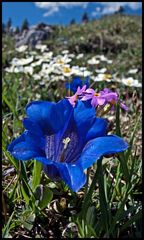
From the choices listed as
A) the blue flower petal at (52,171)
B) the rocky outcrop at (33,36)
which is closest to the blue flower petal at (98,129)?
the blue flower petal at (52,171)

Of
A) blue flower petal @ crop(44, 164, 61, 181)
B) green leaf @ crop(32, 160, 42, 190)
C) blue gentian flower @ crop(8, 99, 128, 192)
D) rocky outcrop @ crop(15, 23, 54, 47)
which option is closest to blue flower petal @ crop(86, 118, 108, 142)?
blue gentian flower @ crop(8, 99, 128, 192)

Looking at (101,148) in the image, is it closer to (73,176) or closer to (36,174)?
(73,176)

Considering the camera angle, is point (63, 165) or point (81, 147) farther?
point (81, 147)

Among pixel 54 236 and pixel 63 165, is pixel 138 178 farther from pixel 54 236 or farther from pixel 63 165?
pixel 63 165

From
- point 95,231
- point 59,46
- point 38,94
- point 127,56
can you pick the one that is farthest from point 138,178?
point 59,46

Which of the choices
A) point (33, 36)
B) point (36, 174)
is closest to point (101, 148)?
point (36, 174)

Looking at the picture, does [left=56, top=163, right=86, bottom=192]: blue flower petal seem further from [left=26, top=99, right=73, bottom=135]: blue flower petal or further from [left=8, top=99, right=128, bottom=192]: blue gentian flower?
[left=26, top=99, right=73, bottom=135]: blue flower petal

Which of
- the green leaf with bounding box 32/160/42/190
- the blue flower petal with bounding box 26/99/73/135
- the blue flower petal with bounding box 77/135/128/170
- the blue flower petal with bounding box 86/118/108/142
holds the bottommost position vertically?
the green leaf with bounding box 32/160/42/190

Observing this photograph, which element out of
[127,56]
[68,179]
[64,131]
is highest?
[127,56]
